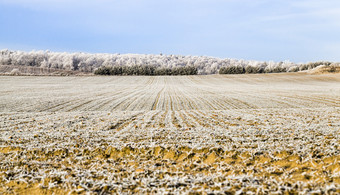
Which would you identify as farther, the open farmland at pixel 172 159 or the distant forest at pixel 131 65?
the distant forest at pixel 131 65

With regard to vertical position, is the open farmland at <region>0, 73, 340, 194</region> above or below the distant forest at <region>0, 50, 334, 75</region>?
below

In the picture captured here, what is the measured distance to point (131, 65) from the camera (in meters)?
115

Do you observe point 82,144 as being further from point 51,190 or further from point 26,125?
point 26,125

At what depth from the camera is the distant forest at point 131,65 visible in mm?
109250

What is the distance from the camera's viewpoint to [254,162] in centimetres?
735

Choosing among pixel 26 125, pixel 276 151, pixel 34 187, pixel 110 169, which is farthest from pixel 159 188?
pixel 26 125

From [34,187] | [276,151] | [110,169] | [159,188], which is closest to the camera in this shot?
[159,188]

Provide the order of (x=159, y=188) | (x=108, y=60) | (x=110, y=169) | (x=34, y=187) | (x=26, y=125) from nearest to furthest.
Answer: (x=159, y=188) → (x=34, y=187) → (x=110, y=169) → (x=26, y=125) → (x=108, y=60)

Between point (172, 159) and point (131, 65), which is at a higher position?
point (131, 65)

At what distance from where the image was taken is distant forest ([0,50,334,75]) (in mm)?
109250

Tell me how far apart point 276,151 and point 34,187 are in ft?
22.1

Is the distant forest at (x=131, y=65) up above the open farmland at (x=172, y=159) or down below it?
above

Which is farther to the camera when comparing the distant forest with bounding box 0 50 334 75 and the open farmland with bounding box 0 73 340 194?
the distant forest with bounding box 0 50 334 75

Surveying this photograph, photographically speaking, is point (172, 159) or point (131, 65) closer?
point (172, 159)
